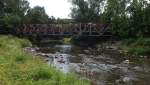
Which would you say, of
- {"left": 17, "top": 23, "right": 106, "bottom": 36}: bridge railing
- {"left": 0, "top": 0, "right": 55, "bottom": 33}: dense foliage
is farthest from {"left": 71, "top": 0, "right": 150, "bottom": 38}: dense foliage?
{"left": 0, "top": 0, "right": 55, "bottom": 33}: dense foliage

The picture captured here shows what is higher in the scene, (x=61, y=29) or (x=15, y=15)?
(x=15, y=15)

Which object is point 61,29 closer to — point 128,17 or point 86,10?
point 86,10

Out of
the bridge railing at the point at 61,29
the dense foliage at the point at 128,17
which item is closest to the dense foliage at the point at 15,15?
the bridge railing at the point at 61,29

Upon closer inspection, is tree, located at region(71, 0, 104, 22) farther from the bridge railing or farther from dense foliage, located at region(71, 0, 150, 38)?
dense foliage, located at region(71, 0, 150, 38)

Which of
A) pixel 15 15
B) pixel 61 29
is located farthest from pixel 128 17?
pixel 15 15

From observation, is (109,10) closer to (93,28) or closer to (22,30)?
(93,28)

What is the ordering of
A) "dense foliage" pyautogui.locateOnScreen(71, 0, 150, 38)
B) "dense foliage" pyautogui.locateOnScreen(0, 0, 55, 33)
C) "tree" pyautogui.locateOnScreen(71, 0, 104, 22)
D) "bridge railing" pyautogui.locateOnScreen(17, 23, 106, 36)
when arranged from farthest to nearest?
"tree" pyautogui.locateOnScreen(71, 0, 104, 22)
"bridge railing" pyautogui.locateOnScreen(17, 23, 106, 36)
"dense foliage" pyautogui.locateOnScreen(0, 0, 55, 33)
"dense foliage" pyautogui.locateOnScreen(71, 0, 150, 38)

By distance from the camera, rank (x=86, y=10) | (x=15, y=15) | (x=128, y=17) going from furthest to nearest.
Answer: (x=86, y=10), (x=15, y=15), (x=128, y=17)

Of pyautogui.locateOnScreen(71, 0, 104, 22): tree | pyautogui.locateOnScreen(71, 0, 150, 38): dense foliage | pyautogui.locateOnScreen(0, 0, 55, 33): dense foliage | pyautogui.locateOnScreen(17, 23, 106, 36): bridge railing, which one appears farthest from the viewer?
pyautogui.locateOnScreen(71, 0, 104, 22): tree

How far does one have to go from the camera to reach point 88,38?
276ft

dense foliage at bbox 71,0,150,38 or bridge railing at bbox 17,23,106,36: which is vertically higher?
dense foliage at bbox 71,0,150,38

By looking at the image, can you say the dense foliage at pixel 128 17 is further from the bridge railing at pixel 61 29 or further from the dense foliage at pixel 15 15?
the dense foliage at pixel 15 15

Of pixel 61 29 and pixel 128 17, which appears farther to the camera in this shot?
pixel 61 29

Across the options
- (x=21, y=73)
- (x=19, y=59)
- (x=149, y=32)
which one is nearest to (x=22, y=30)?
(x=149, y=32)
